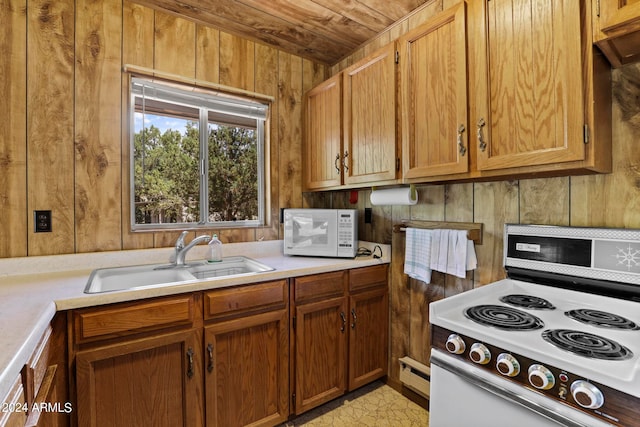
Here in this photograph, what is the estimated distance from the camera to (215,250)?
197 cm

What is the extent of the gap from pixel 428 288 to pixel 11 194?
2.30 metres

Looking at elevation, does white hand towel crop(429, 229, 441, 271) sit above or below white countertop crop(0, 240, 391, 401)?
above

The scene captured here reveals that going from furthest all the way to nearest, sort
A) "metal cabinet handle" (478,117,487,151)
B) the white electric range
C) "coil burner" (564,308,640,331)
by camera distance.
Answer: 1. "metal cabinet handle" (478,117,487,151)
2. "coil burner" (564,308,640,331)
3. the white electric range

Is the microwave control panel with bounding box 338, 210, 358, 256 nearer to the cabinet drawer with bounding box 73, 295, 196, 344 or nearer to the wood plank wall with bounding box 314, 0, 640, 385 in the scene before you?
the wood plank wall with bounding box 314, 0, 640, 385

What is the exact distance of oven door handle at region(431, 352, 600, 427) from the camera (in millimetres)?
820

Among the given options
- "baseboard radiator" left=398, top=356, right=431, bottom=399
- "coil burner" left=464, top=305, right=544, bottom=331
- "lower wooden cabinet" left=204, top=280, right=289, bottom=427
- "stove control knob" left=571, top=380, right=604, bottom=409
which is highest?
"coil burner" left=464, top=305, right=544, bottom=331

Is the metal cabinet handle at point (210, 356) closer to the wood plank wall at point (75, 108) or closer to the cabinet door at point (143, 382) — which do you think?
the cabinet door at point (143, 382)

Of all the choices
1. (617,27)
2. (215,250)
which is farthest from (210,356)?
(617,27)

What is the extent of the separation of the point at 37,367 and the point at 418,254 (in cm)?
171

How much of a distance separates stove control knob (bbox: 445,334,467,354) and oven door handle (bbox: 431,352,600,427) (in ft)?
0.18

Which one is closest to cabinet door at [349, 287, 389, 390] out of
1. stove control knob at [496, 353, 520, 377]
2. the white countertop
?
the white countertop

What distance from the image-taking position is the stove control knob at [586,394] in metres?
0.78

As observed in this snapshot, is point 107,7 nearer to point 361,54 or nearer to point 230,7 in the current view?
point 230,7

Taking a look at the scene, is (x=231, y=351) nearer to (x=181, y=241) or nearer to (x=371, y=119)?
(x=181, y=241)
